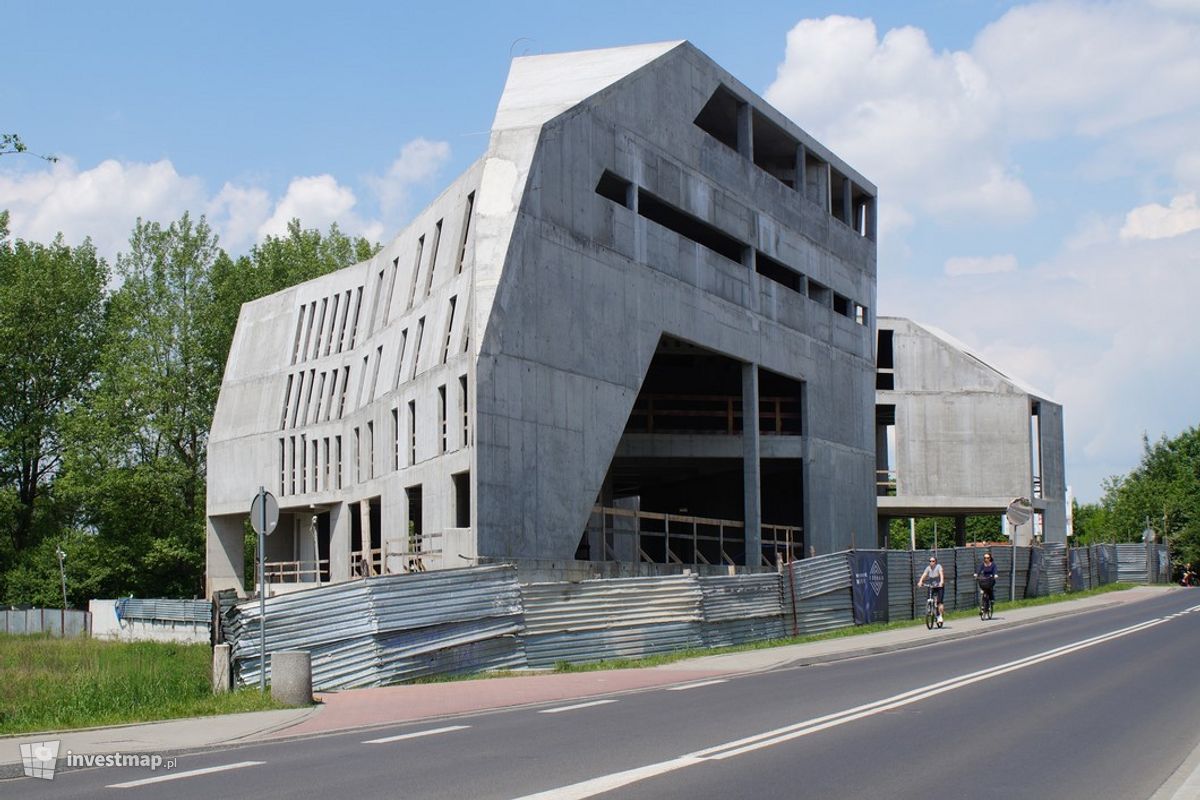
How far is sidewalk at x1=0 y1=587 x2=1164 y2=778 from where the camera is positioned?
13727 millimetres

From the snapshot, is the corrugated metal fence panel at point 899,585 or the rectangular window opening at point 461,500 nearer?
the rectangular window opening at point 461,500

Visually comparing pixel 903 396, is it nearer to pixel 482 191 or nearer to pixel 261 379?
pixel 261 379

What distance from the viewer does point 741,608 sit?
29625mm

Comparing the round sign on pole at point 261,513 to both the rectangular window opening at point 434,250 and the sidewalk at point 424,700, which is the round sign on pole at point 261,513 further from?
the rectangular window opening at point 434,250

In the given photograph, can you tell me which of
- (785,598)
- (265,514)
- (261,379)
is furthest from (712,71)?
(261,379)

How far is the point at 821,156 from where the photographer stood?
167 ft

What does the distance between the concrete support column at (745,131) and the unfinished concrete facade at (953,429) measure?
81.1 feet

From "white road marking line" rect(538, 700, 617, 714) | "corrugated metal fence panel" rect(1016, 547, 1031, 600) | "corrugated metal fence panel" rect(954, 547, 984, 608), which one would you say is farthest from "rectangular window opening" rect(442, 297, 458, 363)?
"corrugated metal fence panel" rect(1016, 547, 1031, 600)

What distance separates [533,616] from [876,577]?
14.5 meters

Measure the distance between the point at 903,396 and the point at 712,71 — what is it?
97.4ft

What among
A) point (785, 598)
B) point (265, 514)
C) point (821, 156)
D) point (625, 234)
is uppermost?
point (821, 156)

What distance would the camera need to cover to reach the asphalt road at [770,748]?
10.2 m

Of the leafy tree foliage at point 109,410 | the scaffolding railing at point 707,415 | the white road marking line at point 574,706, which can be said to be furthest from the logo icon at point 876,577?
the leafy tree foliage at point 109,410

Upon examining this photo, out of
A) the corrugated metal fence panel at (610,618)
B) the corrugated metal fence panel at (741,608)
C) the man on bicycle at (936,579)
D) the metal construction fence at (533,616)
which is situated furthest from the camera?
the man on bicycle at (936,579)
